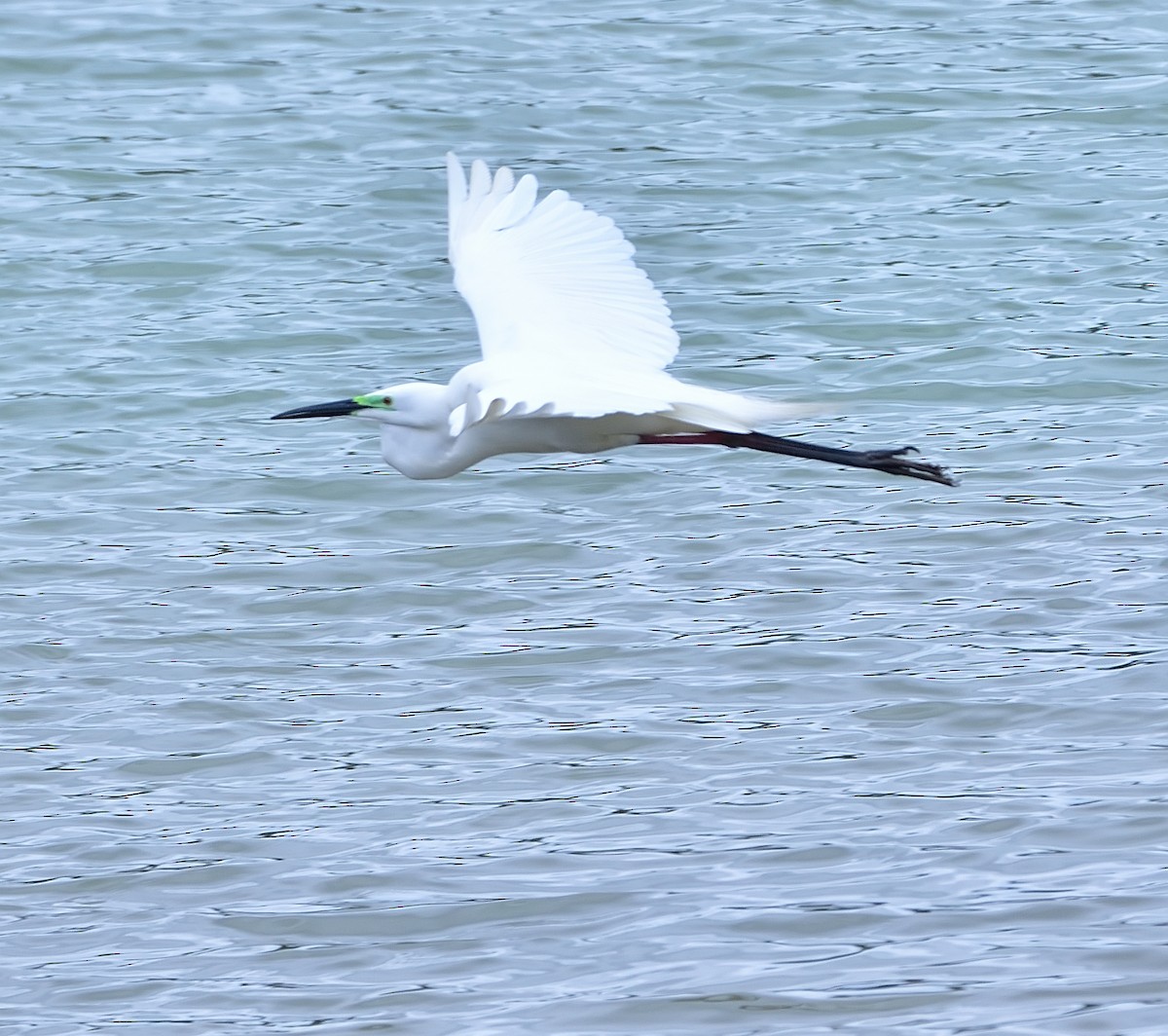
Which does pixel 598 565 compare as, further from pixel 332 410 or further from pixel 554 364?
pixel 554 364

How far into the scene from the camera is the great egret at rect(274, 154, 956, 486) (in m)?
6.23

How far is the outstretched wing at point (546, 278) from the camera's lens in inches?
265

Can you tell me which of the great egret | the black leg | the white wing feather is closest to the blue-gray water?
the black leg

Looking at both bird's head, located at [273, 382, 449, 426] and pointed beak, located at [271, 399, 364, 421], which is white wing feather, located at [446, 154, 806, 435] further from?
pointed beak, located at [271, 399, 364, 421]

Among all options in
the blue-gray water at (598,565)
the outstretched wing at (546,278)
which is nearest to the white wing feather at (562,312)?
the outstretched wing at (546,278)

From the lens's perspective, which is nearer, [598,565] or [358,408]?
[358,408]

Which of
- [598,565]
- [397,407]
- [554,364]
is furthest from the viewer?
[598,565]

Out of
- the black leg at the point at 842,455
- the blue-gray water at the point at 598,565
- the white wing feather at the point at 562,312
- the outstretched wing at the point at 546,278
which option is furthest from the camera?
the outstretched wing at the point at 546,278

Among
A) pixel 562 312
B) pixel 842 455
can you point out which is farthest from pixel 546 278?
pixel 842 455

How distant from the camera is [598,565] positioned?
7.70 meters

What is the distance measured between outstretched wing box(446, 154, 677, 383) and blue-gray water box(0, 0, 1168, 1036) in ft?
3.11

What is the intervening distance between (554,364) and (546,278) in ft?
2.82

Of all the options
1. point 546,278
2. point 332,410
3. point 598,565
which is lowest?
point 598,565

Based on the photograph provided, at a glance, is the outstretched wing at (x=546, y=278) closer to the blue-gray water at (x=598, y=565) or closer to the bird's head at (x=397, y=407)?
the bird's head at (x=397, y=407)
